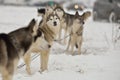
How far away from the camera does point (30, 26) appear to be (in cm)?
664

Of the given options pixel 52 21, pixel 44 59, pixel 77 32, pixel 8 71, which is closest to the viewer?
pixel 8 71

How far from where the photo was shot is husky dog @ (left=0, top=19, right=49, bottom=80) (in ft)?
19.9

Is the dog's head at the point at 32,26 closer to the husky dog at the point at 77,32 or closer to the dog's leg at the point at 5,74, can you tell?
the dog's leg at the point at 5,74

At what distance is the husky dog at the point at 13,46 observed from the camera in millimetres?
6062

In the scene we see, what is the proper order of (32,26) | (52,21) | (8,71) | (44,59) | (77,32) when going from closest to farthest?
1. (8,71)
2. (32,26)
3. (44,59)
4. (52,21)
5. (77,32)

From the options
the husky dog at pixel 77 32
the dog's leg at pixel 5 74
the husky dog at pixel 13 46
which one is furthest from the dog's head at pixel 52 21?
the dog's leg at pixel 5 74

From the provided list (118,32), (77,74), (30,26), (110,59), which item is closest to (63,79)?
(77,74)

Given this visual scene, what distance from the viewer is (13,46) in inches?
247

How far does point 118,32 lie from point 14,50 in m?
8.40

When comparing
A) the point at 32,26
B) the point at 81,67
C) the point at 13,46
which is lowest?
the point at 81,67

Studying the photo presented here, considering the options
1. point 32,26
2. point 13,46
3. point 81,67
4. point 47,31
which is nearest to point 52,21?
point 47,31

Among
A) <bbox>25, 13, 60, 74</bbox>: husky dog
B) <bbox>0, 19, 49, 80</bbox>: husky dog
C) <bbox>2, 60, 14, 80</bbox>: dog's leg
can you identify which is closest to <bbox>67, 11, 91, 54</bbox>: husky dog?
<bbox>25, 13, 60, 74</bbox>: husky dog

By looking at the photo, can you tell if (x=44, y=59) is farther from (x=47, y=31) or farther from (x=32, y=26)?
(x=32, y=26)

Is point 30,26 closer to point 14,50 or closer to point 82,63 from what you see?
point 14,50
